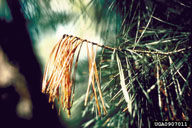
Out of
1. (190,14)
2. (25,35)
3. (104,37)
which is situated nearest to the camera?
(190,14)

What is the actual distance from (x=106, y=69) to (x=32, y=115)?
657 mm

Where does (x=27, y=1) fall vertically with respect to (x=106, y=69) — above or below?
above

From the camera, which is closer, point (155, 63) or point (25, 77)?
point (155, 63)

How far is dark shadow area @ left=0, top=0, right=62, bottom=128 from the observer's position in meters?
0.71

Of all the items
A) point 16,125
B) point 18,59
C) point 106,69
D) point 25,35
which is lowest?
point 16,125

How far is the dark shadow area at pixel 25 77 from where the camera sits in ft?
2.33

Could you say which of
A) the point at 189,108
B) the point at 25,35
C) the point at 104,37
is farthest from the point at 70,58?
the point at 25,35

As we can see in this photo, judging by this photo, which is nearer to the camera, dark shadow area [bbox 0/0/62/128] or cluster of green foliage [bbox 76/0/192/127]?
cluster of green foliage [bbox 76/0/192/127]

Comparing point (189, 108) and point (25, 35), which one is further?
point (25, 35)

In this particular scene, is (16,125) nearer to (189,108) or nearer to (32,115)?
(32,115)

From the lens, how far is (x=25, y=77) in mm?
794

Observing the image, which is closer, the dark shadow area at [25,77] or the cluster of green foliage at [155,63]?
the cluster of green foliage at [155,63]

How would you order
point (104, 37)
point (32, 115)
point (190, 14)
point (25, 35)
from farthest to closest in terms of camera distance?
point (32, 115) → point (25, 35) → point (104, 37) → point (190, 14)

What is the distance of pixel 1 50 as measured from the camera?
2.41 ft
